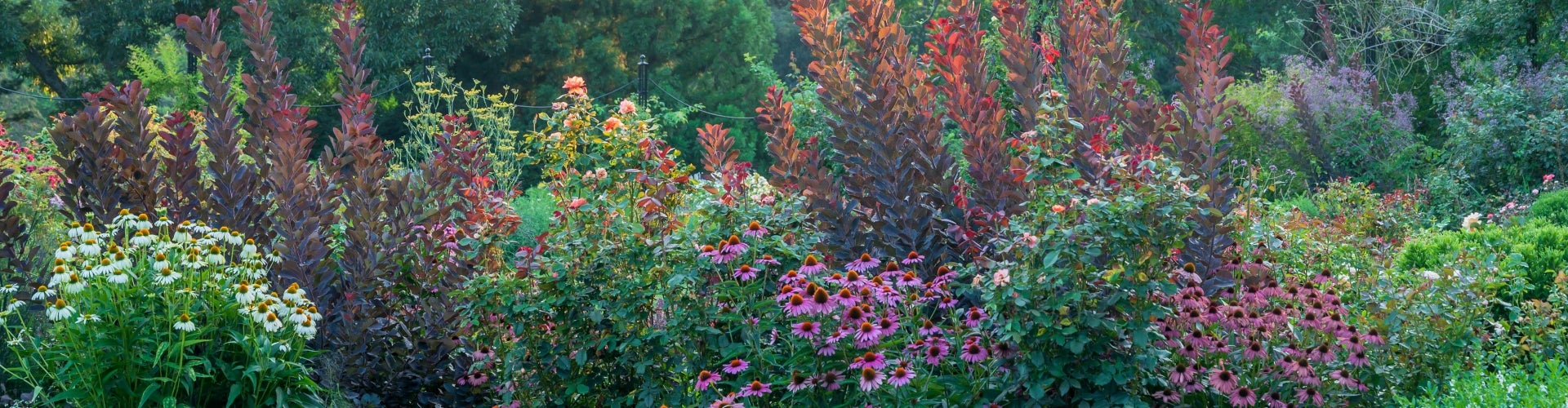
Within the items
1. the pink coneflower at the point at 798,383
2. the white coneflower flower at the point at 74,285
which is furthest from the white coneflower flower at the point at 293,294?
the pink coneflower at the point at 798,383

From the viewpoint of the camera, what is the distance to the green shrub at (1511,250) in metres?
3.83

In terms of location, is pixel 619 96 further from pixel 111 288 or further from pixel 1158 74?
pixel 111 288

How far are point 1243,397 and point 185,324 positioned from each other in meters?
2.56

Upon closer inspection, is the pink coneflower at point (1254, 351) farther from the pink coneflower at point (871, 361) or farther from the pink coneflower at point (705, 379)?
the pink coneflower at point (705, 379)

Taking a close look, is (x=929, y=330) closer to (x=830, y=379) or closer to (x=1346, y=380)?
(x=830, y=379)

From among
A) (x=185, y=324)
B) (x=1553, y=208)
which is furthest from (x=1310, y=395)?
(x=1553, y=208)

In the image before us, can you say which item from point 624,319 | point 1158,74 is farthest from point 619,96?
point 624,319

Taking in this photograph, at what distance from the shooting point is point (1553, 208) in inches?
227

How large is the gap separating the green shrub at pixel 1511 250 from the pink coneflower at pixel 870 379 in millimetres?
2261

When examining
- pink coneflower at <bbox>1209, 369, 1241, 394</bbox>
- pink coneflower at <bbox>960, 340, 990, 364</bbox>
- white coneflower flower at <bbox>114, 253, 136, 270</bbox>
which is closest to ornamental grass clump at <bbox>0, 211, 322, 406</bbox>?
white coneflower flower at <bbox>114, 253, 136, 270</bbox>

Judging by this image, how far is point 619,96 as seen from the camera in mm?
17219

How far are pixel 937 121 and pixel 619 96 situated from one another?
550 inches

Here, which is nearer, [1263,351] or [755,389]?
[755,389]

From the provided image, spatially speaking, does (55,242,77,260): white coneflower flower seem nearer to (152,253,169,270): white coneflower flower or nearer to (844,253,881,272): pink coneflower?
(152,253,169,270): white coneflower flower
